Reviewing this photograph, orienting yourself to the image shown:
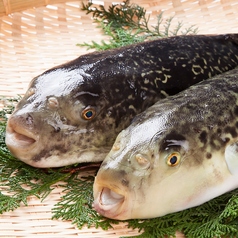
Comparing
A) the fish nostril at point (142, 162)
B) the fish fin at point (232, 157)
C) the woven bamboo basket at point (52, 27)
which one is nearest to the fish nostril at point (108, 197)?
the fish nostril at point (142, 162)

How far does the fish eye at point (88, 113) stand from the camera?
345cm

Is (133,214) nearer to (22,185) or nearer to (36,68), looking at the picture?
(22,185)

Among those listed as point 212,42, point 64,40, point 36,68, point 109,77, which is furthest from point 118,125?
point 64,40

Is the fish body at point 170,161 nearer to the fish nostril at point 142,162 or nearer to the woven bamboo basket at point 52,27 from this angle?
the fish nostril at point 142,162

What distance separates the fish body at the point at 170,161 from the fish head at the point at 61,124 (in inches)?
14.8

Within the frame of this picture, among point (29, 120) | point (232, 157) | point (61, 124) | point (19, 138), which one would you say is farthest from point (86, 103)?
point (232, 157)

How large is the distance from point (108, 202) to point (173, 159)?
42cm

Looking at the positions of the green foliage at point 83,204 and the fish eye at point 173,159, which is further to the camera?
the green foliage at point 83,204

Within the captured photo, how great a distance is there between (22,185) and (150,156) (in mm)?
Result: 1023

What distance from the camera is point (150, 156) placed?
9.75 ft

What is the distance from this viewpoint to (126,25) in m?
5.56

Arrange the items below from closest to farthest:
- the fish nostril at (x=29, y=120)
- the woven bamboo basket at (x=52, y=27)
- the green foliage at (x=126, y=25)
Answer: the fish nostril at (x=29, y=120)
the woven bamboo basket at (x=52, y=27)
the green foliage at (x=126, y=25)

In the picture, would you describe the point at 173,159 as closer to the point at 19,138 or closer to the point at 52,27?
the point at 19,138

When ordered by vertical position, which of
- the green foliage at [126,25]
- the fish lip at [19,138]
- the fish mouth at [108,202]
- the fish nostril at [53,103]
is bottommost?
the green foliage at [126,25]
